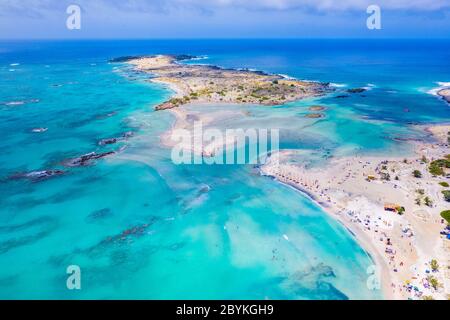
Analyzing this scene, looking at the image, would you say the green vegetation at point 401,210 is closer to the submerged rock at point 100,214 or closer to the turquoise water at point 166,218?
the turquoise water at point 166,218

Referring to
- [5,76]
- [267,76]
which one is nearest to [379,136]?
[267,76]

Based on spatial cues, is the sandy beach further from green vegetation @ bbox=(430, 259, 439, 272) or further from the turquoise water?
the turquoise water

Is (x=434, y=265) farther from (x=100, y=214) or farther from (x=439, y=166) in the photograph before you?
(x=100, y=214)

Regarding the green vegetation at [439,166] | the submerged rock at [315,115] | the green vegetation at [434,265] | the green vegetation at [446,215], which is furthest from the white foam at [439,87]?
the green vegetation at [434,265]

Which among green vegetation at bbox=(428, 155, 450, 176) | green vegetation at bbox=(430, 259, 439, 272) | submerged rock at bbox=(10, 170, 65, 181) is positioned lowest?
green vegetation at bbox=(430, 259, 439, 272)

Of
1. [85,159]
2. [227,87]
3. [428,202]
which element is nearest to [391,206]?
[428,202]

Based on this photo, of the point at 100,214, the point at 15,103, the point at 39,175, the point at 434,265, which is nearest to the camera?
the point at 434,265

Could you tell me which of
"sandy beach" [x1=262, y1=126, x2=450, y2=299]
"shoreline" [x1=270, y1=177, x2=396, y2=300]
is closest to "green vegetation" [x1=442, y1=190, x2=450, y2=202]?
"sandy beach" [x1=262, y1=126, x2=450, y2=299]
